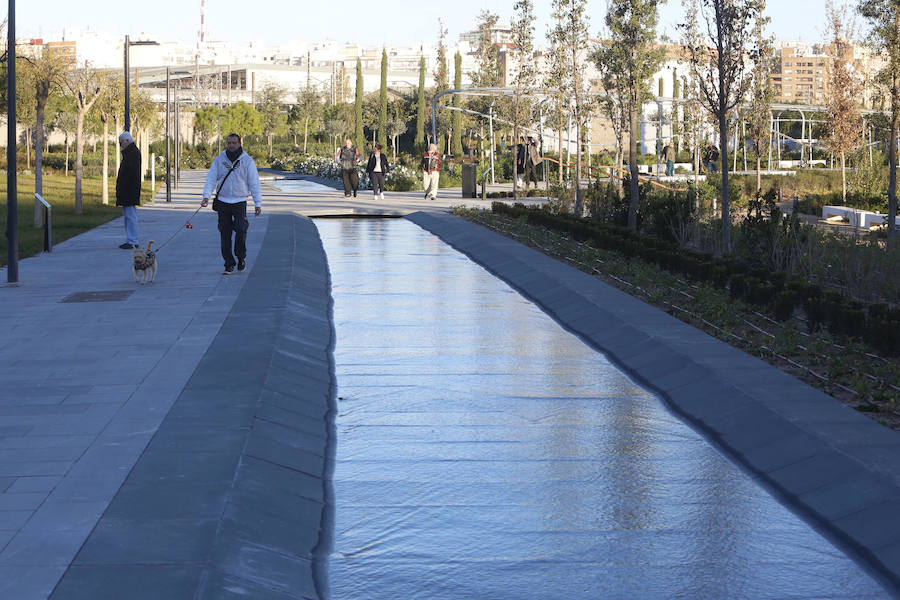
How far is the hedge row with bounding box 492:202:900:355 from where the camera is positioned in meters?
9.95

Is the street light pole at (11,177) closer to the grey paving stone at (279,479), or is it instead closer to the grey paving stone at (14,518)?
the grey paving stone at (279,479)

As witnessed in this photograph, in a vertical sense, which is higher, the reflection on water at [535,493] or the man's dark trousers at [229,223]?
the man's dark trousers at [229,223]

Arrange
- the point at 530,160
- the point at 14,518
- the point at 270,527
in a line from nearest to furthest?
the point at 14,518, the point at 270,527, the point at 530,160

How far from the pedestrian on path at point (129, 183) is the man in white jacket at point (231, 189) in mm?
2992

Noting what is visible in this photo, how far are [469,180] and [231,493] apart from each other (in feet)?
102

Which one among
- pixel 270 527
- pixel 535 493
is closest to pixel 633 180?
pixel 535 493

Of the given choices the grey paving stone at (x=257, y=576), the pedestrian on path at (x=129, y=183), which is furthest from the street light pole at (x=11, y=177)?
the grey paving stone at (x=257, y=576)

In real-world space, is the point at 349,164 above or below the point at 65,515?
above

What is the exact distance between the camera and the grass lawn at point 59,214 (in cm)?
2042

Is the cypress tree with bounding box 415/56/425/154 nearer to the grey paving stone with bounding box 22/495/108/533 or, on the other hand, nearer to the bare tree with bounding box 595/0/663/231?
the bare tree with bounding box 595/0/663/231

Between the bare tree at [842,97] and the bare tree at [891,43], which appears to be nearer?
the bare tree at [891,43]

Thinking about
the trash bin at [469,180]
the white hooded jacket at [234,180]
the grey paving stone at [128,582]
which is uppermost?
the trash bin at [469,180]

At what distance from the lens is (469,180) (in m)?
36.8

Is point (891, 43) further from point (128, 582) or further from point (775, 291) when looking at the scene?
point (128, 582)
